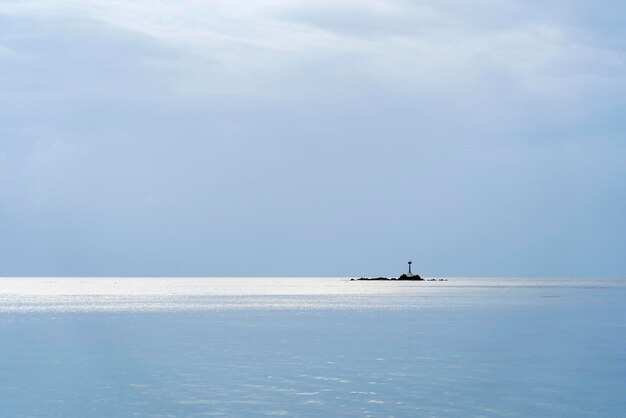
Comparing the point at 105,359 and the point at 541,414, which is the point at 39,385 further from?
the point at 541,414

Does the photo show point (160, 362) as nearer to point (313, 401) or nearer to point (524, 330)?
point (313, 401)

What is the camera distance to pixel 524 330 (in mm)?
75000

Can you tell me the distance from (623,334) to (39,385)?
5096 cm

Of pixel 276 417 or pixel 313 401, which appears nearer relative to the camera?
pixel 276 417

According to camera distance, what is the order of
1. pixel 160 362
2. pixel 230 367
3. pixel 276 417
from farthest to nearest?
1. pixel 160 362
2. pixel 230 367
3. pixel 276 417

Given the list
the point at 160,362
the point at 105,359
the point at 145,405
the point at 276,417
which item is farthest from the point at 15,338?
Result: the point at 276,417

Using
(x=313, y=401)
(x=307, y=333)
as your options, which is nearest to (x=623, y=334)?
(x=307, y=333)

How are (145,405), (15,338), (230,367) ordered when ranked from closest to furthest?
(145,405)
(230,367)
(15,338)

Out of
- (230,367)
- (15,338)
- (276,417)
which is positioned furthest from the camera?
(15,338)

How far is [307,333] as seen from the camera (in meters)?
70.6

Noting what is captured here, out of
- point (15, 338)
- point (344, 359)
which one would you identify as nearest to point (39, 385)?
point (344, 359)

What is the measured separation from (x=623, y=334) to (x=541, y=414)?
135 feet

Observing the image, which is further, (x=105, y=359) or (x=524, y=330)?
(x=524, y=330)

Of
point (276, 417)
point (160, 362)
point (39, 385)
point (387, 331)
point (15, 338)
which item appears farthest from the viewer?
point (387, 331)
